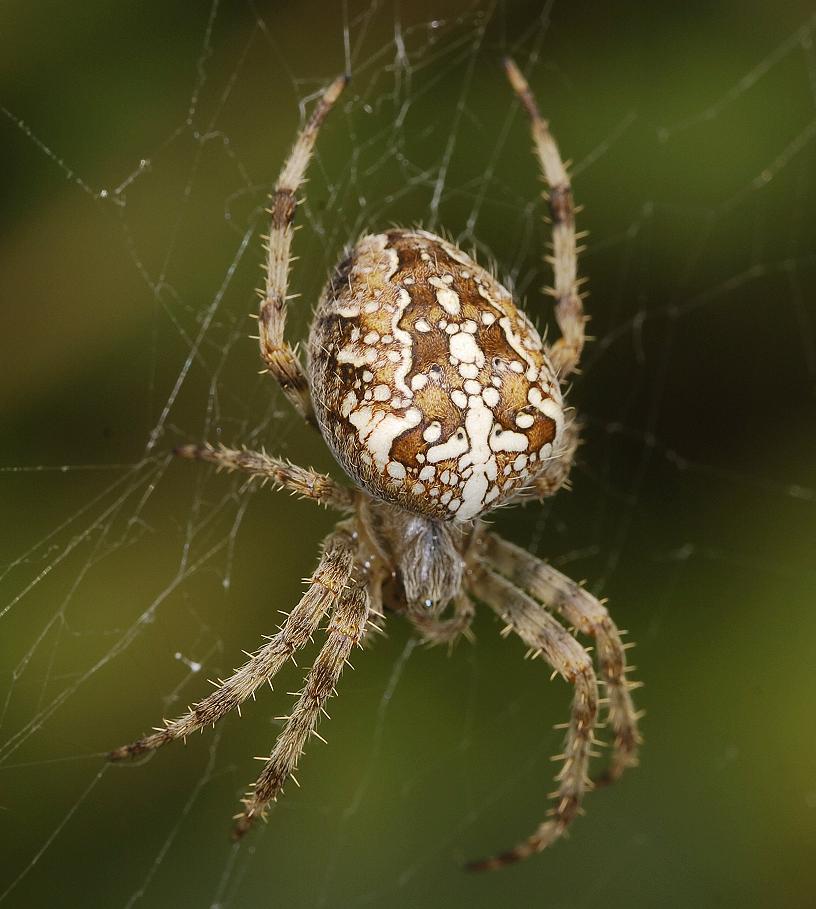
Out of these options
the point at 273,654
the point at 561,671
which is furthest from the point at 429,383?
the point at 561,671

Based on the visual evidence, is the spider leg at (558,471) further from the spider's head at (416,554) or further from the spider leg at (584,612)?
the spider leg at (584,612)

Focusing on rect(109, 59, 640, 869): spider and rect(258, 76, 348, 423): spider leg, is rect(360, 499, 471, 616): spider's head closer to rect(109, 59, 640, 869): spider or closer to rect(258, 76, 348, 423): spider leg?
rect(109, 59, 640, 869): spider

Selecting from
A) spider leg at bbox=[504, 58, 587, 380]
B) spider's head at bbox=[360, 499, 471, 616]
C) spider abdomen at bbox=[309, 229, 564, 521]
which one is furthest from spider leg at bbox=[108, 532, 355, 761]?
spider leg at bbox=[504, 58, 587, 380]

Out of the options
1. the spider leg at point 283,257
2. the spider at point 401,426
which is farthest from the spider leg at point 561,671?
the spider leg at point 283,257

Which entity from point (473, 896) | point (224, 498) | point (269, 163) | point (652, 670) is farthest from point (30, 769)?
point (652, 670)

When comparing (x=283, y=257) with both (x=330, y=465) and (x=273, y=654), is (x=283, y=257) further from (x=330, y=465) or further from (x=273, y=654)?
(x=273, y=654)
